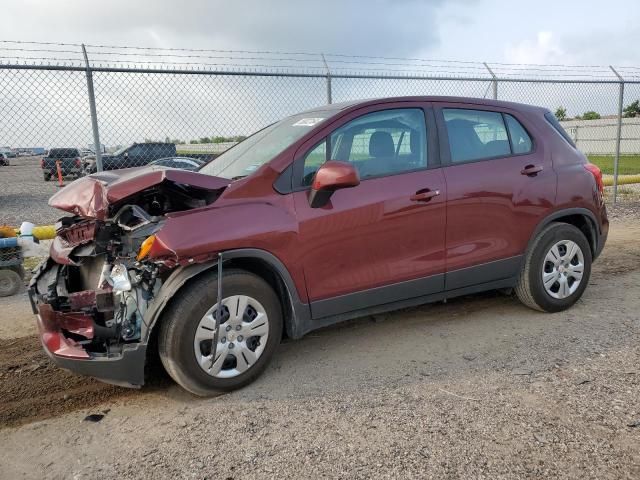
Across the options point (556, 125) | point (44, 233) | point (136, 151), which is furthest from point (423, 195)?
point (136, 151)

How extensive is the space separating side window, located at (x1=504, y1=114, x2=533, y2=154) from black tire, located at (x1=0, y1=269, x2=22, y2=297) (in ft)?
17.1

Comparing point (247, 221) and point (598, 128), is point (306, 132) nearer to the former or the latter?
point (247, 221)

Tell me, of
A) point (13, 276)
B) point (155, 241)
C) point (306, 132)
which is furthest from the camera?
point (13, 276)

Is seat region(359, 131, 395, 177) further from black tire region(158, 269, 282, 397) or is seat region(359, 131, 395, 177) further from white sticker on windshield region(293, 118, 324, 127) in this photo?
black tire region(158, 269, 282, 397)

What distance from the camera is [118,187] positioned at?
323 cm

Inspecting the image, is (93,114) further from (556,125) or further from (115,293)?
(556,125)

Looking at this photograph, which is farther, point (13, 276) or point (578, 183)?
point (13, 276)

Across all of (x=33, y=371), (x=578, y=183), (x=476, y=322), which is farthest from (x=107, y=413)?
(x=578, y=183)

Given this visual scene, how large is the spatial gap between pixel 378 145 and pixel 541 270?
1.83m

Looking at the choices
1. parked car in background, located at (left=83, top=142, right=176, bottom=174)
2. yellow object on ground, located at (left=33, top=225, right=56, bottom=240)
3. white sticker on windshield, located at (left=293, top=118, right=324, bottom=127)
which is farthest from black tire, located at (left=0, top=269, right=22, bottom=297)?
white sticker on windshield, located at (left=293, top=118, right=324, bottom=127)

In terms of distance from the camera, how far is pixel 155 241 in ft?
9.89

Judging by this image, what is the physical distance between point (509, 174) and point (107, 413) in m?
3.41

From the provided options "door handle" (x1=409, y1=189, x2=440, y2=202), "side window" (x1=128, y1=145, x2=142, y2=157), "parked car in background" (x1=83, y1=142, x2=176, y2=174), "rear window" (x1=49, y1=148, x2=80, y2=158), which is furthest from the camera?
"side window" (x1=128, y1=145, x2=142, y2=157)

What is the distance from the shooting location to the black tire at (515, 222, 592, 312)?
4391 mm
